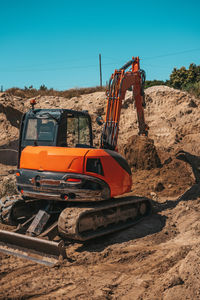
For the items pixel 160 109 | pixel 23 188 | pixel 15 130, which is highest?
pixel 160 109

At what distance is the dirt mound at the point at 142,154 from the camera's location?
12258mm

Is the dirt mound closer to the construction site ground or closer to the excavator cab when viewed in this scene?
the construction site ground

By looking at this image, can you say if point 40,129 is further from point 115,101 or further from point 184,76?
point 184,76

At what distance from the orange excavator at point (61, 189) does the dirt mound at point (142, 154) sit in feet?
15.9

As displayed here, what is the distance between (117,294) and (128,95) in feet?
54.0

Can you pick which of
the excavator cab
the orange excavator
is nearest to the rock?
the orange excavator

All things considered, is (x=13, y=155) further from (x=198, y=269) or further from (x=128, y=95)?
(x=198, y=269)

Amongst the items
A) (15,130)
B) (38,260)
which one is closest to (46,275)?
(38,260)

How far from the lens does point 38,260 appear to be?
5.22 m

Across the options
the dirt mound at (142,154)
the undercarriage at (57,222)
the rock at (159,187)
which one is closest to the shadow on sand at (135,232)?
the undercarriage at (57,222)

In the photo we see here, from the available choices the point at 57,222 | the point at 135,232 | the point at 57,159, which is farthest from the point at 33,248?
the point at 135,232

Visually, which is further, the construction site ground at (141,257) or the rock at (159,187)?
the rock at (159,187)

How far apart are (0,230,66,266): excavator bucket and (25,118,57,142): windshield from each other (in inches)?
81.0

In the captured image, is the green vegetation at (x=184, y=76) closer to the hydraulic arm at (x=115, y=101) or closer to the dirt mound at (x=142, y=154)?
the dirt mound at (x=142, y=154)
